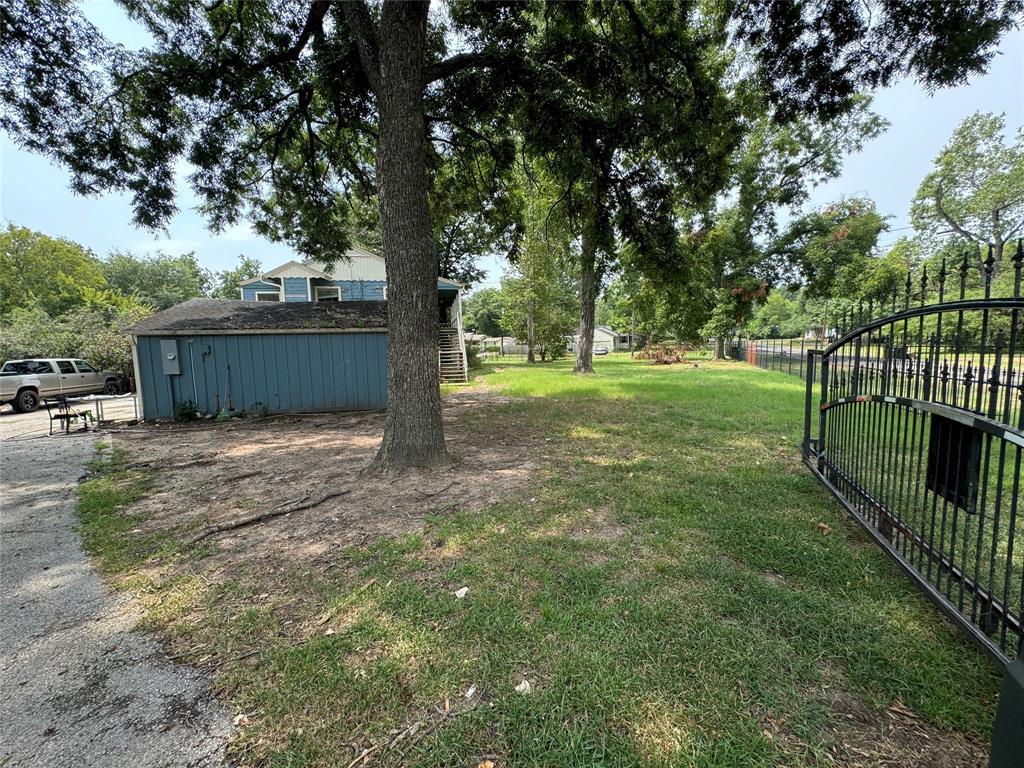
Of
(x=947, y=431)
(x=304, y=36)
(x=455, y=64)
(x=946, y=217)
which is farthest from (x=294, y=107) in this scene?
(x=946, y=217)

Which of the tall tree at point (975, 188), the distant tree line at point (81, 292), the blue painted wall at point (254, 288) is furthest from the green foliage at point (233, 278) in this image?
the tall tree at point (975, 188)

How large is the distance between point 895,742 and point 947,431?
1.66 m

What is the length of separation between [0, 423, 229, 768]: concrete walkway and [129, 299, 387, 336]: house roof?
24.6 ft

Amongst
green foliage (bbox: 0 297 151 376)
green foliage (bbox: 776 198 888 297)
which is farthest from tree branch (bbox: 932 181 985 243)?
green foliage (bbox: 0 297 151 376)

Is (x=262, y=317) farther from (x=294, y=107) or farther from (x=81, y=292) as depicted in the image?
(x=81, y=292)

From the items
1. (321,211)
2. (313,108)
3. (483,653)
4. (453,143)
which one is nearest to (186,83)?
(313,108)

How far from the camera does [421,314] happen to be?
4840 millimetres

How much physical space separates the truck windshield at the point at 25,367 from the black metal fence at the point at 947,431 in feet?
58.9

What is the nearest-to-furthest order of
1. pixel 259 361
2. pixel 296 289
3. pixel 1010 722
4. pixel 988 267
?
pixel 1010 722, pixel 988 267, pixel 259 361, pixel 296 289

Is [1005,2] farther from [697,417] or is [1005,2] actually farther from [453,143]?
[453,143]

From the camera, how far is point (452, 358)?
18.0 m

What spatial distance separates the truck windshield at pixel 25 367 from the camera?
11.4 meters

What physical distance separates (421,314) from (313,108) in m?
6.52

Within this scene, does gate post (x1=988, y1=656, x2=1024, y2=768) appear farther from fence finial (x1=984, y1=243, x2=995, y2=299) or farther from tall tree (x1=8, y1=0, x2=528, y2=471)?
tall tree (x1=8, y1=0, x2=528, y2=471)
